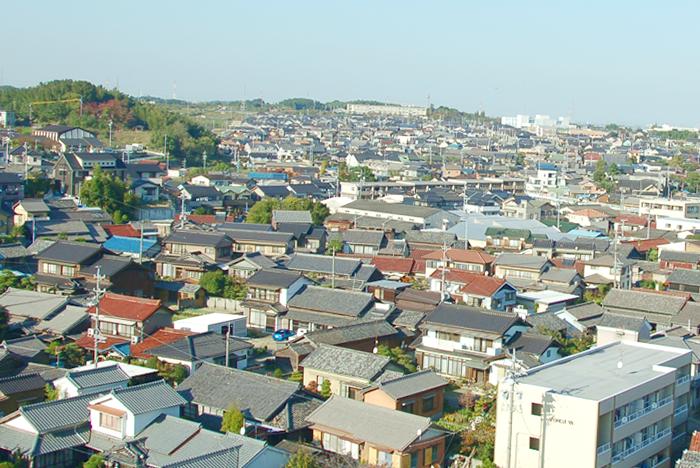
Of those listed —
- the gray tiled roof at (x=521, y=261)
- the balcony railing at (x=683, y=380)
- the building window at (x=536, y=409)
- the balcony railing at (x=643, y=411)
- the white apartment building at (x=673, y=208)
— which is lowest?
the balcony railing at (x=643, y=411)

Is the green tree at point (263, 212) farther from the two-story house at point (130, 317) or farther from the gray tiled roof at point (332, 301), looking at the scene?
the two-story house at point (130, 317)

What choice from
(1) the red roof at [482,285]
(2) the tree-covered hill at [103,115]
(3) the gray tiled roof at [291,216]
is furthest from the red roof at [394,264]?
(2) the tree-covered hill at [103,115]

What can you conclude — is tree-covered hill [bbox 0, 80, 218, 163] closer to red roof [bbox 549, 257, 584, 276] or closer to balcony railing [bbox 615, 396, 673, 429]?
red roof [bbox 549, 257, 584, 276]

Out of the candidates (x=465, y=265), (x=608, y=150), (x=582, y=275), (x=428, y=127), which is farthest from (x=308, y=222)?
(x=428, y=127)

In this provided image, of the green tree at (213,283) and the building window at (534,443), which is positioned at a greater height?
the green tree at (213,283)

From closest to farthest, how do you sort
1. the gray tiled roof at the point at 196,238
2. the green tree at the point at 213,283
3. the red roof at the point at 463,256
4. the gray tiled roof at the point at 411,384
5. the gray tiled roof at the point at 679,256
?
the gray tiled roof at the point at 411,384, the green tree at the point at 213,283, the red roof at the point at 463,256, the gray tiled roof at the point at 196,238, the gray tiled roof at the point at 679,256

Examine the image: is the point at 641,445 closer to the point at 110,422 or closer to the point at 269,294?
the point at 110,422

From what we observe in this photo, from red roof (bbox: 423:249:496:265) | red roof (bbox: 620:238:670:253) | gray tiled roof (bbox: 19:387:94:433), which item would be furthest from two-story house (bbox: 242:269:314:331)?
red roof (bbox: 620:238:670:253)
